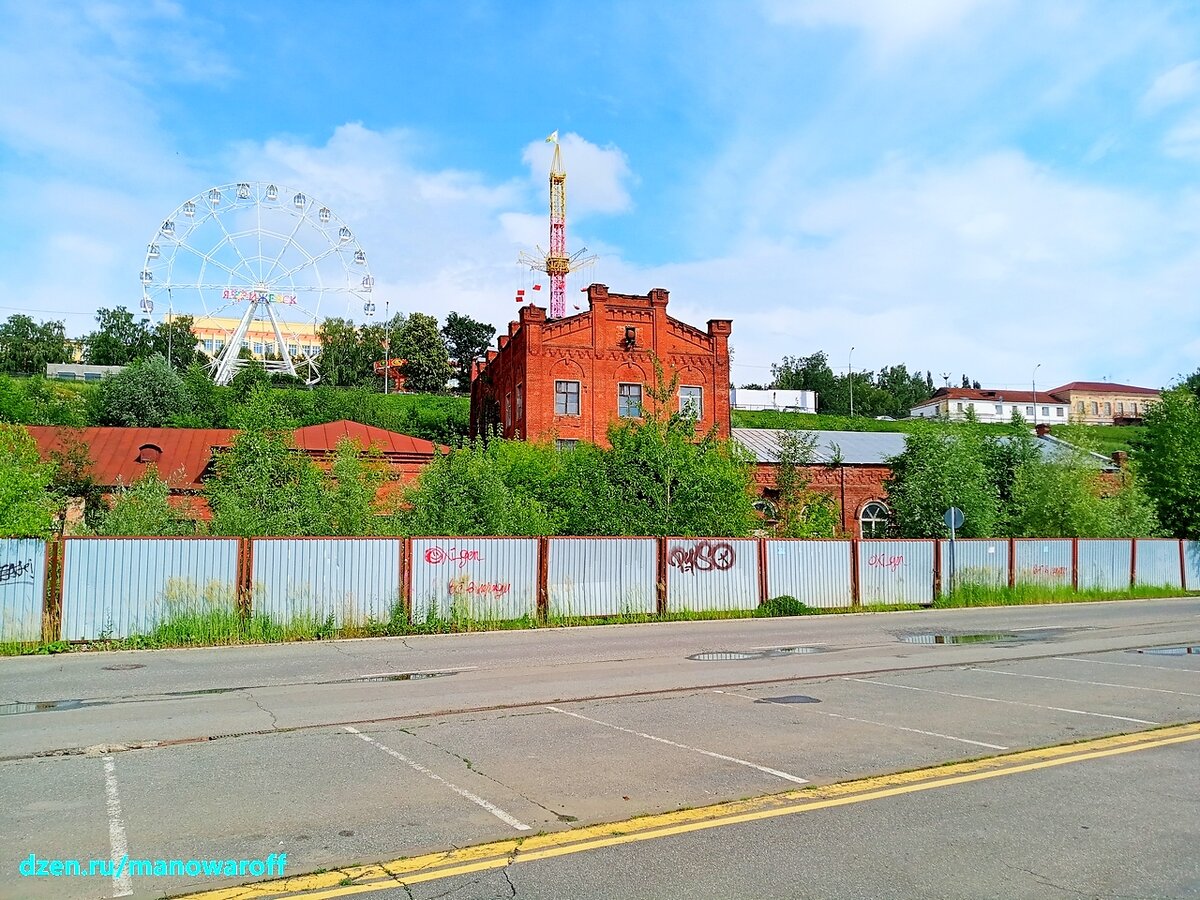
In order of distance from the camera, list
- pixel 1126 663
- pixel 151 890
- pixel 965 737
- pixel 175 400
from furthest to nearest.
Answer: pixel 175 400 → pixel 1126 663 → pixel 965 737 → pixel 151 890

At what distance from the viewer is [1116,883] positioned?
517cm

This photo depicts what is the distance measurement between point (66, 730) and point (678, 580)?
54.8 ft

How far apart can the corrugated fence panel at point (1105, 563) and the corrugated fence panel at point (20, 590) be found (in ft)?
106

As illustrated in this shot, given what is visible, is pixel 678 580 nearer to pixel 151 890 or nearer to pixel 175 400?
pixel 151 890

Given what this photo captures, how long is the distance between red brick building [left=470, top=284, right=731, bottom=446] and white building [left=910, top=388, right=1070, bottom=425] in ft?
300

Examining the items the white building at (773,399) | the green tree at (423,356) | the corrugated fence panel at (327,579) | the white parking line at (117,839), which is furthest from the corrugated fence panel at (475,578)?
the white building at (773,399)

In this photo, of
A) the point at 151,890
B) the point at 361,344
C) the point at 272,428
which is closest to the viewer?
the point at 151,890

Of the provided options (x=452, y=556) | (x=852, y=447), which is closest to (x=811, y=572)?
(x=452, y=556)

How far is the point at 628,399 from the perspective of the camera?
44344mm

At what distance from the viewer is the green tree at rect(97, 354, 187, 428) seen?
2707 inches

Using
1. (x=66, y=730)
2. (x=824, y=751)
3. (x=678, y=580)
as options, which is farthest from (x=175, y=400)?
(x=824, y=751)

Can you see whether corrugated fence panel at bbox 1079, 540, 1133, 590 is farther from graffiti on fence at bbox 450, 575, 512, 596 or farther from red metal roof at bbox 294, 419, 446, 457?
red metal roof at bbox 294, 419, 446, 457

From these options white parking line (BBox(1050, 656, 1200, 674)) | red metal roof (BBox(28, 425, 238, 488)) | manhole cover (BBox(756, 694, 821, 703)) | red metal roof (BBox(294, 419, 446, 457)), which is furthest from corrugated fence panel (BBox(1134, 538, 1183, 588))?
red metal roof (BBox(28, 425, 238, 488))

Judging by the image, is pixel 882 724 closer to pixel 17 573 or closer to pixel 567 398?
pixel 17 573
